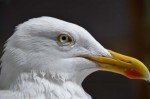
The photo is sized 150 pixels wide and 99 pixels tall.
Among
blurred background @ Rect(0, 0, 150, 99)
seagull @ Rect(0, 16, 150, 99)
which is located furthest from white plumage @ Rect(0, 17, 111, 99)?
blurred background @ Rect(0, 0, 150, 99)

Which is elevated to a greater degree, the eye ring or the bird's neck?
the eye ring

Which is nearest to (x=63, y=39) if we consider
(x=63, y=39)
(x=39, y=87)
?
(x=63, y=39)

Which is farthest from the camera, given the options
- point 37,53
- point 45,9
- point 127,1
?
point 127,1

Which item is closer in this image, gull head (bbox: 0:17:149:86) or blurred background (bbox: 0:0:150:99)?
gull head (bbox: 0:17:149:86)

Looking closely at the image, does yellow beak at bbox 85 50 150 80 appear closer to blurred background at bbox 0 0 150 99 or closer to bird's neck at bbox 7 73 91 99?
bird's neck at bbox 7 73 91 99

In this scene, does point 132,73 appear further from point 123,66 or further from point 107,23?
point 107,23

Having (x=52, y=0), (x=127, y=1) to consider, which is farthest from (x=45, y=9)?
(x=127, y=1)

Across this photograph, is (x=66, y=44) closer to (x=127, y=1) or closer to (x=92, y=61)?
(x=92, y=61)
